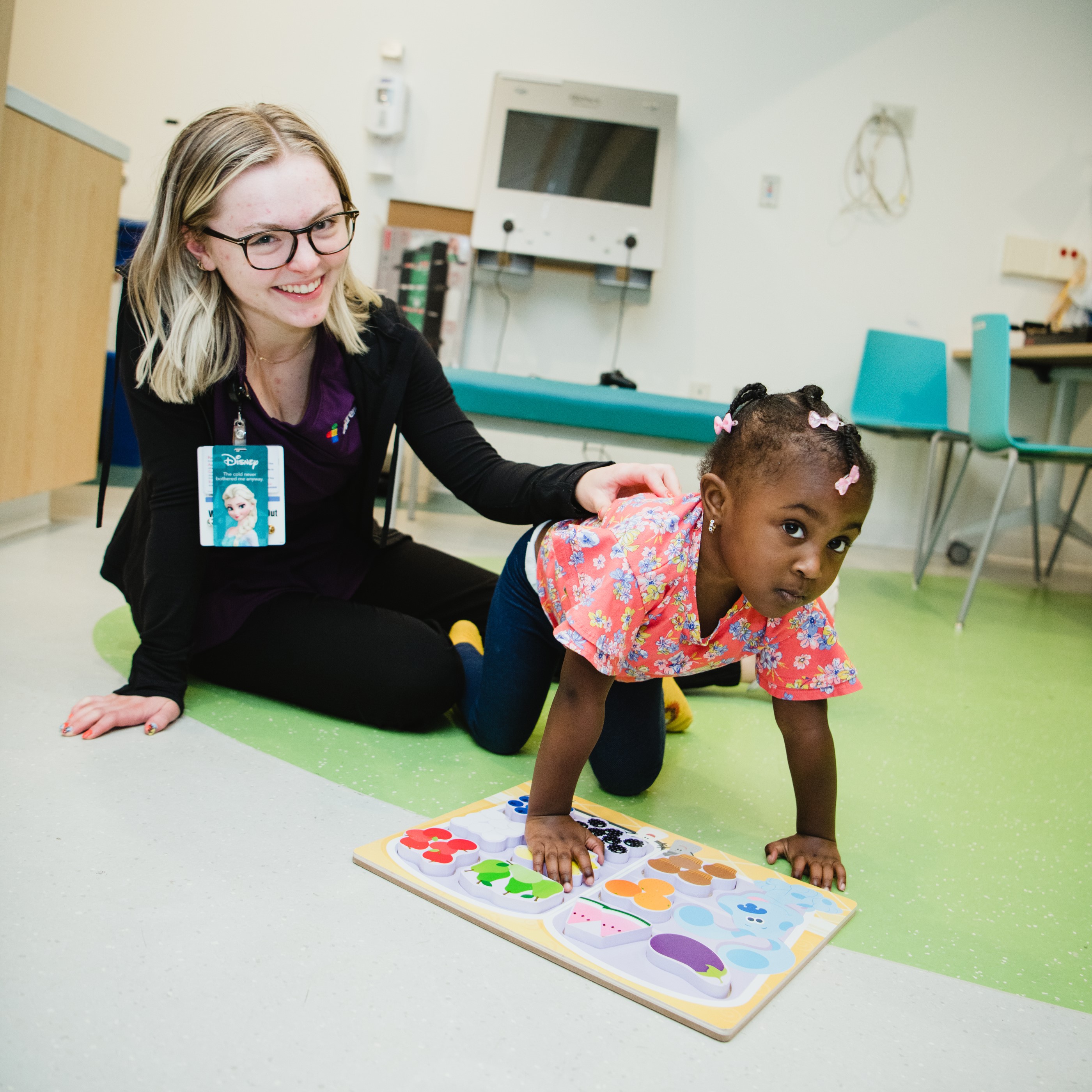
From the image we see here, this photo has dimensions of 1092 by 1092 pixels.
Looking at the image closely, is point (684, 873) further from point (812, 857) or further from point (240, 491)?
point (240, 491)

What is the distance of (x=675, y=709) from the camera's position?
1479 mm

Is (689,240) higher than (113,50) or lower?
lower

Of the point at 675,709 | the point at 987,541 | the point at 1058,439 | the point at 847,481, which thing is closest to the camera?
the point at 847,481

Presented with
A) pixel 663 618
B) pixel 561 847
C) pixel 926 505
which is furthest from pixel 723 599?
pixel 926 505

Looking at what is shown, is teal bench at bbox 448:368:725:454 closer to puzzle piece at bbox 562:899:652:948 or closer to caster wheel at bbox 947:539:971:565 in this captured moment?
puzzle piece at bbox 562:899:652:948

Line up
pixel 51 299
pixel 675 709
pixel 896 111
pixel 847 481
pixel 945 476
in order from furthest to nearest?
pixel 896 111 < pixel 945 476 < pixel 51 299 < pixel 675 709 < pixel 847 481

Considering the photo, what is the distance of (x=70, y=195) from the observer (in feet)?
7.18

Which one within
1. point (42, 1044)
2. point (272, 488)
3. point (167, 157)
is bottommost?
point (42, 1044)

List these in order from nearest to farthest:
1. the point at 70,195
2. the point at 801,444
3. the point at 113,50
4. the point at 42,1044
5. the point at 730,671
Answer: the point at 42,1044, the point at 801,444, the point at 730,671, the point at 70,195, the point at 113,50

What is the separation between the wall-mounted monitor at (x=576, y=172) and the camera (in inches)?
147

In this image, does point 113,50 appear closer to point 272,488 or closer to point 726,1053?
point 272,488

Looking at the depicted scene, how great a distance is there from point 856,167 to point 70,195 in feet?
10.2

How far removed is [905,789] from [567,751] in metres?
0.64

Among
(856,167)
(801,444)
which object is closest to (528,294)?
(856,167)
